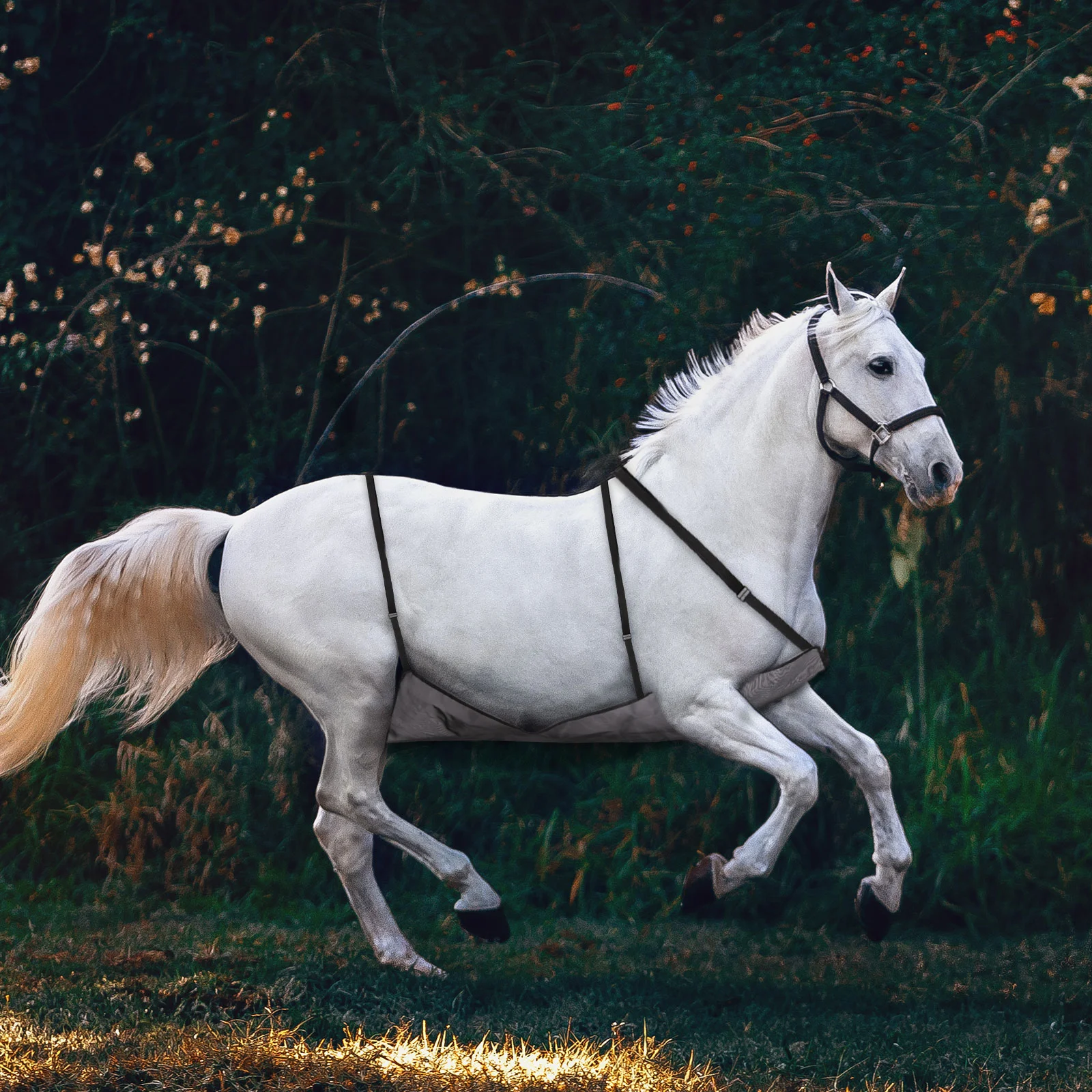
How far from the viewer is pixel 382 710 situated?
475cm

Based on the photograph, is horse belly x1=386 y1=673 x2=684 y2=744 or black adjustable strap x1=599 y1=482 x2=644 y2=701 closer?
black adjustable strap x1=599 y1=482 x2=644 y2=701

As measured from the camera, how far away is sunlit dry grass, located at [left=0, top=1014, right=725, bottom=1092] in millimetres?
3590

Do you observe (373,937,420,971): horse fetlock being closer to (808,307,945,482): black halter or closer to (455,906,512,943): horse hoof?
(455,906,512,943): horse hoof

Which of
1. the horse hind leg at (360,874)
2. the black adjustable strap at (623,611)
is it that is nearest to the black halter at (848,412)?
the black adjustable strap at (623,611)

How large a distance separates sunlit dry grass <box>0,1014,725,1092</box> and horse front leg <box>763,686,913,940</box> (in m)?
0.96

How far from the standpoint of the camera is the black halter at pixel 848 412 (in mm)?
4188

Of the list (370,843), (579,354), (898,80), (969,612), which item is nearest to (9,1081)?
(370,843)

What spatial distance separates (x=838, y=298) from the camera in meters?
4.29

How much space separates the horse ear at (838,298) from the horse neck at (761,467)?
0.16 metres

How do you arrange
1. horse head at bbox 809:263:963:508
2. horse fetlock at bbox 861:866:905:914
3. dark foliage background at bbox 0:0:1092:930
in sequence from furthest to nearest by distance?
1. dark foliage background at bbox 0:0:1092:930
2. horse fetlock at bbox 861:866:905:914
3. horse head at bbox 809:263:963:508

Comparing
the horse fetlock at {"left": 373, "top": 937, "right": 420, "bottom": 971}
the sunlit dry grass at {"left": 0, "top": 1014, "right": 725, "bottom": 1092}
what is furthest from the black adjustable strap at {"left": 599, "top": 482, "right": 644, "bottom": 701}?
the horse fetlock at {"left": 373, "top": 937, "right": 420, "bottom": 971}

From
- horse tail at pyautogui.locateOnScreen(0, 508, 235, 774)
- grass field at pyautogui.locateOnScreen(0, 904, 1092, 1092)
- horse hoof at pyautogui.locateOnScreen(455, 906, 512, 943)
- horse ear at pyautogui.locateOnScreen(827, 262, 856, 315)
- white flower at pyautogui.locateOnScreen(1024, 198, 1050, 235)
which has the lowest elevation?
grass field at pyautogui.locateOnScreen(0, 904, 1092, 1092)

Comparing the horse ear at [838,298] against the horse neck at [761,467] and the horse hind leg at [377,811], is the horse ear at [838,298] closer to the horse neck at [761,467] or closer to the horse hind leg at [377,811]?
the horse neck at [761,467]

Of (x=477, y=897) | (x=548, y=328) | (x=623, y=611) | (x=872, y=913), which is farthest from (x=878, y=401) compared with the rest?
(x=548, y=328)
